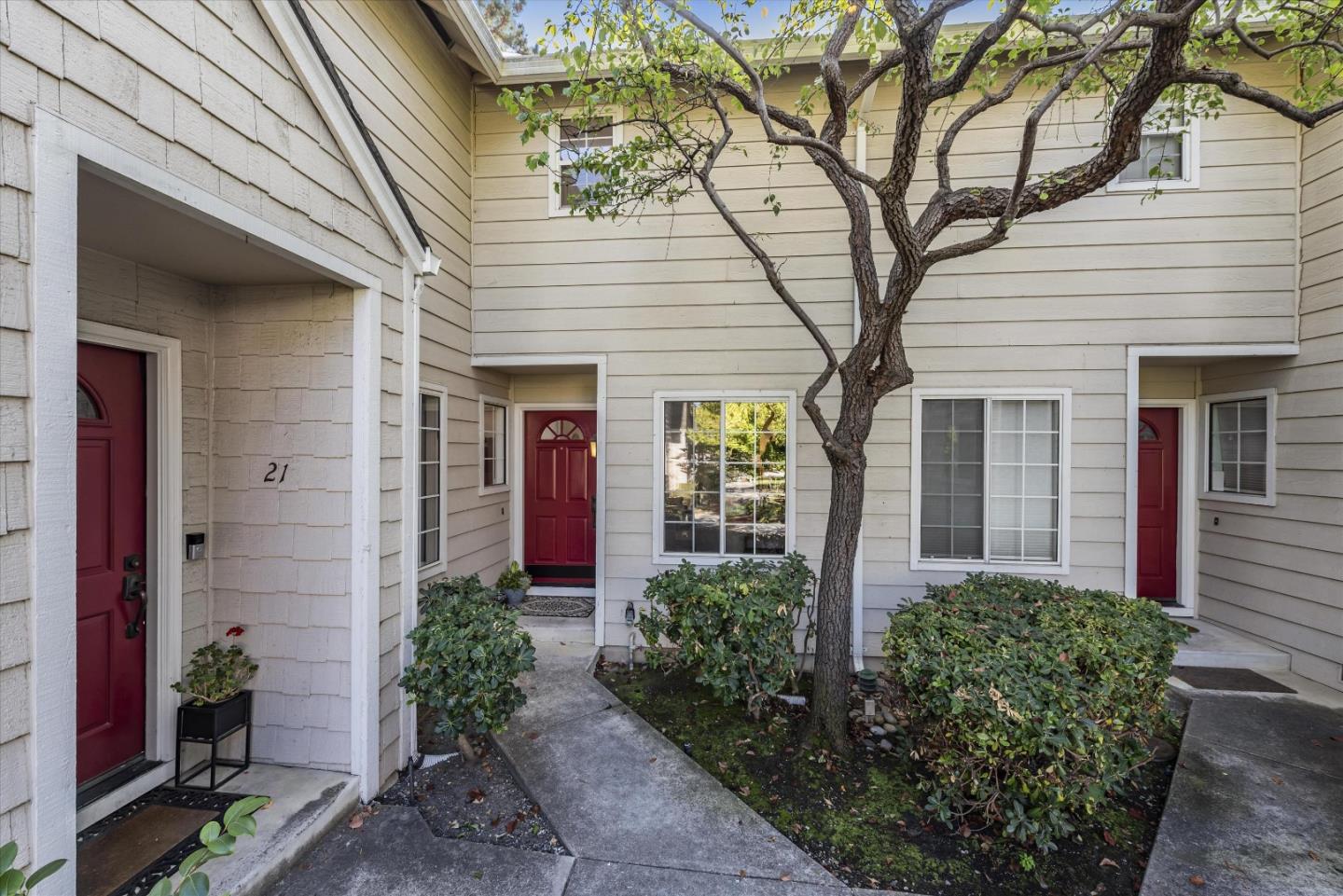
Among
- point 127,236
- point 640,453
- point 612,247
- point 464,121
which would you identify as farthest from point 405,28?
point 640,453

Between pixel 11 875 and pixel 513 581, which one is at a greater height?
pixel 11 875

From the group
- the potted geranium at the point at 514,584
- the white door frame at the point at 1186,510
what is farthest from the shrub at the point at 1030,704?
the potted geranium at the point at 514,584

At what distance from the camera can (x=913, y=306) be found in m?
4.59

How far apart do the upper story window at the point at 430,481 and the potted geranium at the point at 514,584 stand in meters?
1.01

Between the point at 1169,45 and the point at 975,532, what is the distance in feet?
10.8

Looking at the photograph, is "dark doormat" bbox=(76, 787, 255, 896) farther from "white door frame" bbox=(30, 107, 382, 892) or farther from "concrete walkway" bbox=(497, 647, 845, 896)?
"concrete walkway" bbox=(497, 647, 845, 896)

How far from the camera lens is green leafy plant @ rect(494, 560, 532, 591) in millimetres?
5508

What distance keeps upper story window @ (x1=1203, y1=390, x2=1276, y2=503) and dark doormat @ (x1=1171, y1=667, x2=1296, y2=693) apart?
140 centimetres

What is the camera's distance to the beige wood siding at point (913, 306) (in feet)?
14.4

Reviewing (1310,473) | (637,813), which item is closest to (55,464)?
(637,813)

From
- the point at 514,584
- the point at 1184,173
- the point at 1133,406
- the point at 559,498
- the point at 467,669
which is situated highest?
the point at 1184,173

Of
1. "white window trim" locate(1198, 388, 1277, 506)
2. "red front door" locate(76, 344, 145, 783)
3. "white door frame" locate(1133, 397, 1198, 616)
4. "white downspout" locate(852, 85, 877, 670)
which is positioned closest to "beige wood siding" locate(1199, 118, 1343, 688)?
"white window trim" locate(1198, 388, 1277, 506)

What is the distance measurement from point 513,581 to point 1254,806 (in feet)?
17.3

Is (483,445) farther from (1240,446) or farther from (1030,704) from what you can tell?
(1240,446)
